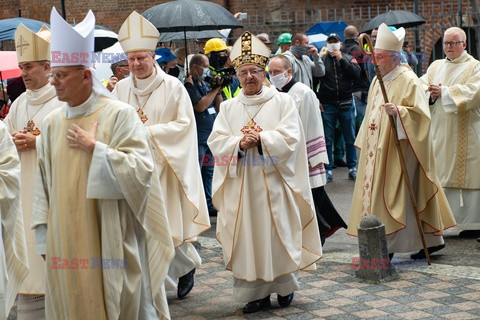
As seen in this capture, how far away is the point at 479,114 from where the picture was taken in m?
10.8

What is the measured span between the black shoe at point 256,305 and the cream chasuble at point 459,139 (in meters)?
3.36

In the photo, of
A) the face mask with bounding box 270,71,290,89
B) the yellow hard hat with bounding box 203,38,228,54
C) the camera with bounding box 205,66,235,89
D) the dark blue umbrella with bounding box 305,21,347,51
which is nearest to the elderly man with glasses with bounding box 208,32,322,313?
the face mask with bounding box 270,71,290,89

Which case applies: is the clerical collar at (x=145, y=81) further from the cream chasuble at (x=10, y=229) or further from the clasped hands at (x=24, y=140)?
the cream chasuble at (x=10, y=229)

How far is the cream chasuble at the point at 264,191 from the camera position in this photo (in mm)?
7938

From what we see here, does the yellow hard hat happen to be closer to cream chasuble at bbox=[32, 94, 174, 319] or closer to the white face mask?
the white face mask

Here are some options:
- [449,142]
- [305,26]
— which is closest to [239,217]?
[449,142]

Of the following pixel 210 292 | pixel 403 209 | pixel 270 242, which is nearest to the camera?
pixel 270 242

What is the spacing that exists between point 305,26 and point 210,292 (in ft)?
39.1

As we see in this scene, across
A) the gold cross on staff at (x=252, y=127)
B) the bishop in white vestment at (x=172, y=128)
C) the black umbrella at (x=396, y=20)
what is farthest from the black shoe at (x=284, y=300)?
the black umbrella at (x=396, y=20)

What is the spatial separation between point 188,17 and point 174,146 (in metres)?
4.22

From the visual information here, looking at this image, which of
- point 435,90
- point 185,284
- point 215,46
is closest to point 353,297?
point 185,284

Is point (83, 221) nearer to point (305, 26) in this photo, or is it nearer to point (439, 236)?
point (439, 236)

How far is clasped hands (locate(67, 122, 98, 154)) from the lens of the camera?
554cm

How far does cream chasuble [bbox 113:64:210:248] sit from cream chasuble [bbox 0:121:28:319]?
1.31m
